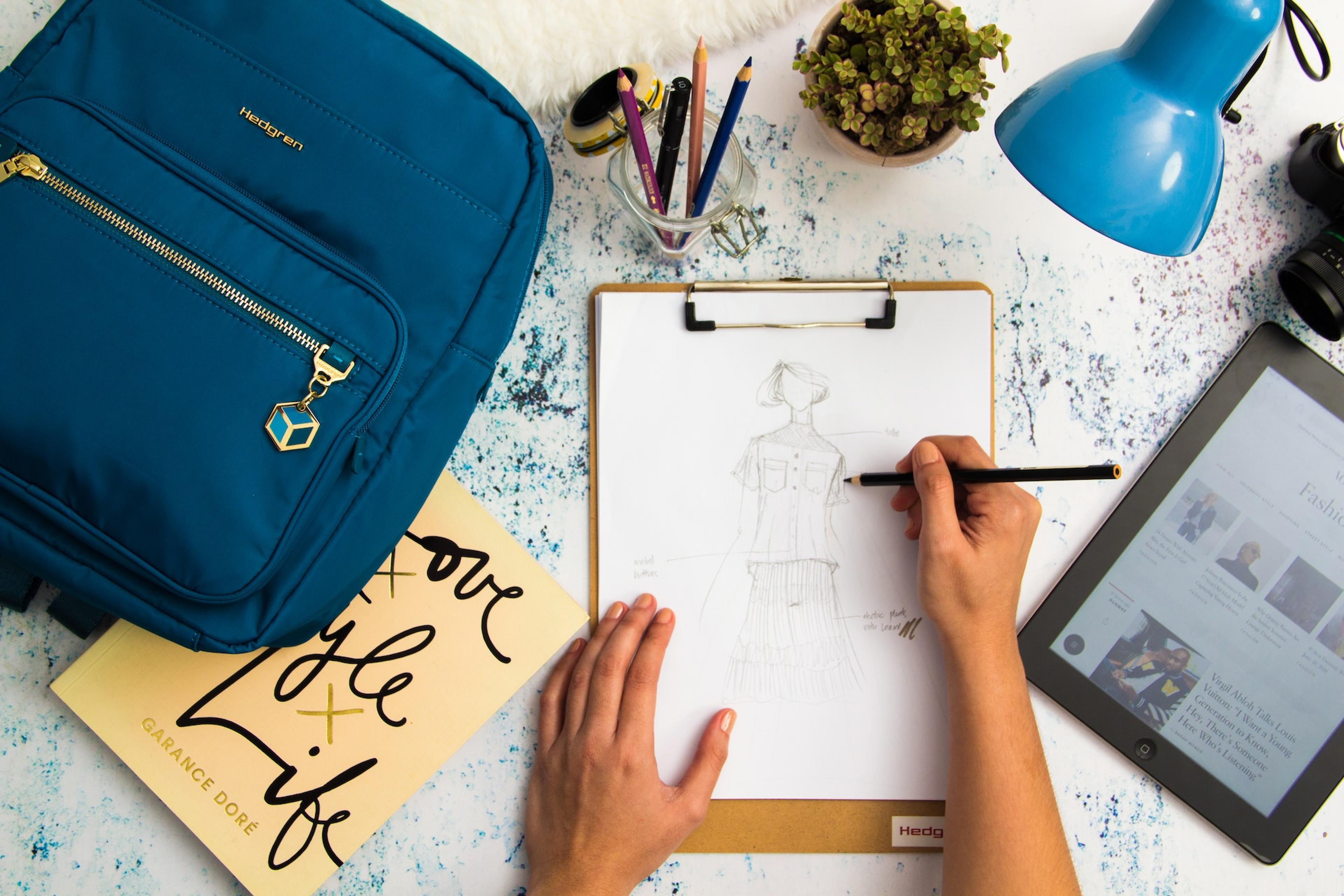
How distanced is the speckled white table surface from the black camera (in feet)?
0.06

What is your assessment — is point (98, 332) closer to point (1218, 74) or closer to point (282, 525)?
point (282, 525)

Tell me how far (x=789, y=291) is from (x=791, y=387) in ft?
0.31

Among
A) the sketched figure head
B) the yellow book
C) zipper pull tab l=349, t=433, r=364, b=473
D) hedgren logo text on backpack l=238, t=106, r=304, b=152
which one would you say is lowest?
the yellow book

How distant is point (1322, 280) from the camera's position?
0.70m

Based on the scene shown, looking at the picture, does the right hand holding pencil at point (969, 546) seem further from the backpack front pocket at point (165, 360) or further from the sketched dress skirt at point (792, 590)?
the backpack front pocket at point (165, 360)

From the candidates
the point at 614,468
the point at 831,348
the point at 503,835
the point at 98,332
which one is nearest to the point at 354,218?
the point at 98,332

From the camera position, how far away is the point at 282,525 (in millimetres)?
559

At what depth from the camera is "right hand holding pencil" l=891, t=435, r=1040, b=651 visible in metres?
0.66

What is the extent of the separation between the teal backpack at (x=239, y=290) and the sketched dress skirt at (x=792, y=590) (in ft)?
0.98

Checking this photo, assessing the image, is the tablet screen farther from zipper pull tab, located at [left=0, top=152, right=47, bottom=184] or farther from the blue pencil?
zipper pull tab, located at [left=0, top=152, right=47, bottom=184]

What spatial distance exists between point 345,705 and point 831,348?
22.5 inches

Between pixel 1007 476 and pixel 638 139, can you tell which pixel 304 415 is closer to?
pixel 638 139

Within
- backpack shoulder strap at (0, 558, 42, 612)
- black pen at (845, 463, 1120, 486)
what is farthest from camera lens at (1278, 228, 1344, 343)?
backpack shoulder strap at (0, 558, 42, 612)

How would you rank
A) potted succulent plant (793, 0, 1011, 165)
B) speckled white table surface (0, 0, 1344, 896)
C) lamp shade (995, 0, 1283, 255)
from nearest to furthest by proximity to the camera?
lamp shade (995, 0, 1283, 255) → potted succulent plant (793, 0, 1011, 165) → speckled white table surface (0, 0, 1344, 896)
